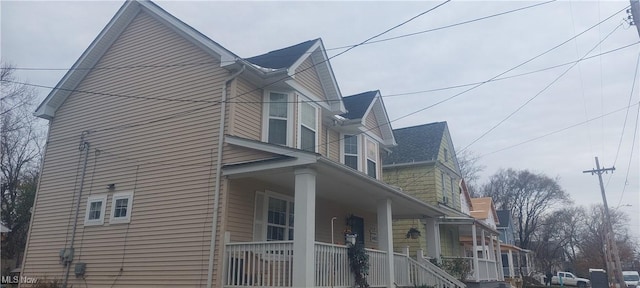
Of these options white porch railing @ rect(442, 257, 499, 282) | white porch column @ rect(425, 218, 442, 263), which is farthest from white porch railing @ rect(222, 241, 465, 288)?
white porch railing @ rect(442, 257, 499, 282)

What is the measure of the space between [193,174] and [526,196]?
2292 inches

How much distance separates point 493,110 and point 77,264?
13.2 m

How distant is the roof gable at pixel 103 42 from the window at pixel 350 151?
20.2 ft

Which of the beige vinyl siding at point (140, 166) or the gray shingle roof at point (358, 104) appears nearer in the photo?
the beige vinyl siding at point (140, 166)

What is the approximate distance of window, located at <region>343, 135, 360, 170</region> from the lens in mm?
15125

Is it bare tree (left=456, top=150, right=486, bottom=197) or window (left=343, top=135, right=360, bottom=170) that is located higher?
bare tree (left=456, top=150, right=486, bottom=197)

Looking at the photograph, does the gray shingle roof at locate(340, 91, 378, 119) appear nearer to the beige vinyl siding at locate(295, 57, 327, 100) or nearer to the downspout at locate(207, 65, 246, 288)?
the beige vinyl siding at locate(295, 57, 327, 100)

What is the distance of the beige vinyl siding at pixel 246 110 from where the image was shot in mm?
10352

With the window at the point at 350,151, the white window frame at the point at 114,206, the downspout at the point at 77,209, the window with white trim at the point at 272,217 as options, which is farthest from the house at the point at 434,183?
the downspout at the point at 77,209

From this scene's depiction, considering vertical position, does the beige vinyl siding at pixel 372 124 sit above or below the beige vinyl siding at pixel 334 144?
above

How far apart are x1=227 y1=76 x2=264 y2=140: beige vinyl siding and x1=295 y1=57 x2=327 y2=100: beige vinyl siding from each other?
52.2 inches

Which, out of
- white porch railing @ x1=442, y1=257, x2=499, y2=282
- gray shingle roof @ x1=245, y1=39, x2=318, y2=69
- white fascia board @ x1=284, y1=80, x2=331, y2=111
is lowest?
white porch railing @ x1=442, y1=257, x2=499, y2=282

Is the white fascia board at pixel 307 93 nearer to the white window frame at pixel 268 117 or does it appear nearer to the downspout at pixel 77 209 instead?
the white window frame at pixel 268 117

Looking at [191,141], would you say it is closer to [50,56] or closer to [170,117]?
[170,117]
